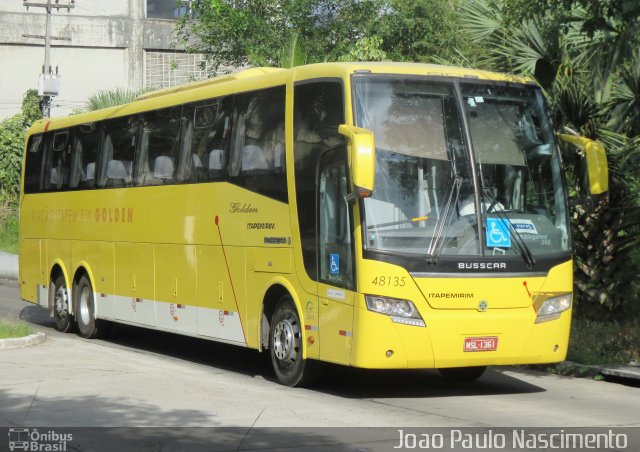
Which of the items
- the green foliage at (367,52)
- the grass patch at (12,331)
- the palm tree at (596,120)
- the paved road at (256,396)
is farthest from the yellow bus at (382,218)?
the green foliage at (367,52)

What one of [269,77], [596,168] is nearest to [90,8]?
[269,77]

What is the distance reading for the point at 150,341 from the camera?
19750mm

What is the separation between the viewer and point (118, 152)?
1830 cm

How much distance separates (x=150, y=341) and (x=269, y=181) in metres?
6.63

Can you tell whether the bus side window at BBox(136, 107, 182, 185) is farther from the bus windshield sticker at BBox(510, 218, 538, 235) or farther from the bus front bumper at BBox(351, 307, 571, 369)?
the bus windshield sticker at BBox(510, 218, 538, 235)

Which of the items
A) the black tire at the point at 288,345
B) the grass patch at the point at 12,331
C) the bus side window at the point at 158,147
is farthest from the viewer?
the grass patch at the point at 12,331

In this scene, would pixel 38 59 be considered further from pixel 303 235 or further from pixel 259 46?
pixel 303 235

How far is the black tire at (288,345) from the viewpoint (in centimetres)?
1327

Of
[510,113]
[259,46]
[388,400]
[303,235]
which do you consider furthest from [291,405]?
[259,46]

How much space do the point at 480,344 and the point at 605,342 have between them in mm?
4328

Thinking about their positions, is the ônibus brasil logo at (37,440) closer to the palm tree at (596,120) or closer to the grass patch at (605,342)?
the grass patch at (605,342)

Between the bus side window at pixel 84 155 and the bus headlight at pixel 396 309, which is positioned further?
the bus side window at pixel 84 155

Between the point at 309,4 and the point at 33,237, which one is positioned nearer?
the point at 33,237

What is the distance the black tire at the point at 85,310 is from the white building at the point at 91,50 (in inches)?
1282
